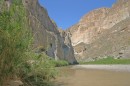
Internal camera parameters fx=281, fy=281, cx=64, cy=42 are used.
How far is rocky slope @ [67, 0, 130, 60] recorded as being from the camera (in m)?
81.7

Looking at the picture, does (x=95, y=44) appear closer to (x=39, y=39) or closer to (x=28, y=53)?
(x=39, y=39)

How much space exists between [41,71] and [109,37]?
277ft

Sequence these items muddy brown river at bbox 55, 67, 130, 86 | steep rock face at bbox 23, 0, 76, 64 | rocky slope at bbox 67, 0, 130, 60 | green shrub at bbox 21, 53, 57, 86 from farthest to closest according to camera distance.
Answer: rocky slope at bbox 67, 0, 130, 60 < steep rock face at bbox 23, 0, 76, 64 < muddy brown river at bbox 55, 67, 130, 86 < green shrub at bbox 21, 53, 57, 86

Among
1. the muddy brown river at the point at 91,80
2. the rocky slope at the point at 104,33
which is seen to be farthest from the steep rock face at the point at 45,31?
the muddy brown river at the point at 91,80

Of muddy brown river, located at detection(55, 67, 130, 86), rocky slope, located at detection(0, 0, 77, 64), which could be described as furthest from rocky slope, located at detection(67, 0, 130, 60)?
muddy brown river, located at detection(55, 67, 130, 86)

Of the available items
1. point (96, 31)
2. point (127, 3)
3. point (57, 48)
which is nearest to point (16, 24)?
point (57, 48)

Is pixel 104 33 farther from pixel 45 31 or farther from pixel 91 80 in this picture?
pixel 91 80

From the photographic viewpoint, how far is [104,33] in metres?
110

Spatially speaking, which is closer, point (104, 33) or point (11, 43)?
point (11, 43)

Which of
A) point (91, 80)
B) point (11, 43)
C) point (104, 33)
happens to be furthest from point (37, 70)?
point (104, 33)

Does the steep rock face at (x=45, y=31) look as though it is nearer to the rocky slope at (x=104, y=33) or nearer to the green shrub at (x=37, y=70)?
the rocky slope at (x=104, y=33)

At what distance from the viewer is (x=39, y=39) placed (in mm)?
49938

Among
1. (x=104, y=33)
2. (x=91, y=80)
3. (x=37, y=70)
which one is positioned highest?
(x=104, y=33)

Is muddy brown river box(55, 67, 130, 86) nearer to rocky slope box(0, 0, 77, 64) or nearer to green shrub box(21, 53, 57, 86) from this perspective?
green shrub box(21, 53, 57, 86)
